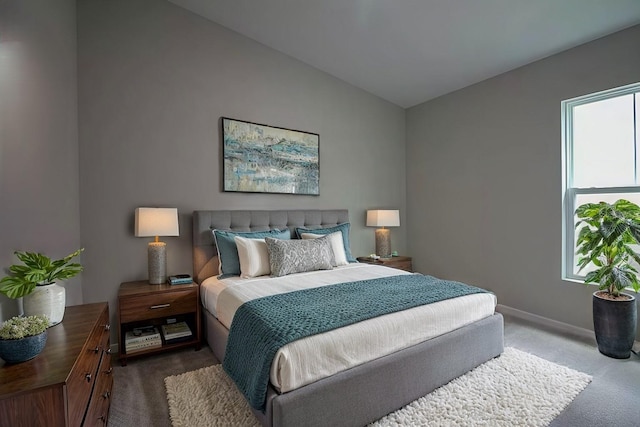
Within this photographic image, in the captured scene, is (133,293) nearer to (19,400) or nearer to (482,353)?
(19,400)

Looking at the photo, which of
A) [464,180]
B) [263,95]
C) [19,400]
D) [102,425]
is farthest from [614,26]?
[102,425]

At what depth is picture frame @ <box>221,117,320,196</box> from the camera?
333cm

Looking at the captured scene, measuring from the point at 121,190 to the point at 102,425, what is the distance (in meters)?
1.92

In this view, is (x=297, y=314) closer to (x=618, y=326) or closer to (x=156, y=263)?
(x=156, y=263)

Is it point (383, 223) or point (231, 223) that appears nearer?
point (231, 223)

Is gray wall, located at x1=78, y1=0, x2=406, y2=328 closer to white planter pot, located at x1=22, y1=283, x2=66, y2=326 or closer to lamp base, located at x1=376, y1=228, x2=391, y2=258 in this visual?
lamp base, located at x1=376, y1=228, x2=391, y2=258

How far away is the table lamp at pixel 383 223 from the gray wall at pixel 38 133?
3.26 m

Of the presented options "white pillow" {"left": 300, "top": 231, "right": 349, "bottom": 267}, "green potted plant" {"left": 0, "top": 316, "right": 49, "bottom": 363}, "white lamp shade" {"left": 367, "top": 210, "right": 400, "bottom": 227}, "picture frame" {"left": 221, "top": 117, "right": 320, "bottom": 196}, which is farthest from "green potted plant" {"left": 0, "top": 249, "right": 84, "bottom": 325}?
"white lamp shade" {"left": 367, "top": 210, "right": 400, "bottom": 227}

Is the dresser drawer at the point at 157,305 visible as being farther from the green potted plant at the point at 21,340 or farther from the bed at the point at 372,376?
the green potted plant at the point at 21,340

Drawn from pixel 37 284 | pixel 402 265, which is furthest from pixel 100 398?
pixel 402 265

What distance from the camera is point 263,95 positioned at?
3.56 meters

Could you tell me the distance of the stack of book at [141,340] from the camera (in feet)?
8.19

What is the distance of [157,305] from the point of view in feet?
8.42

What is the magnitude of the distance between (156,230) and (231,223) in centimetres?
77
